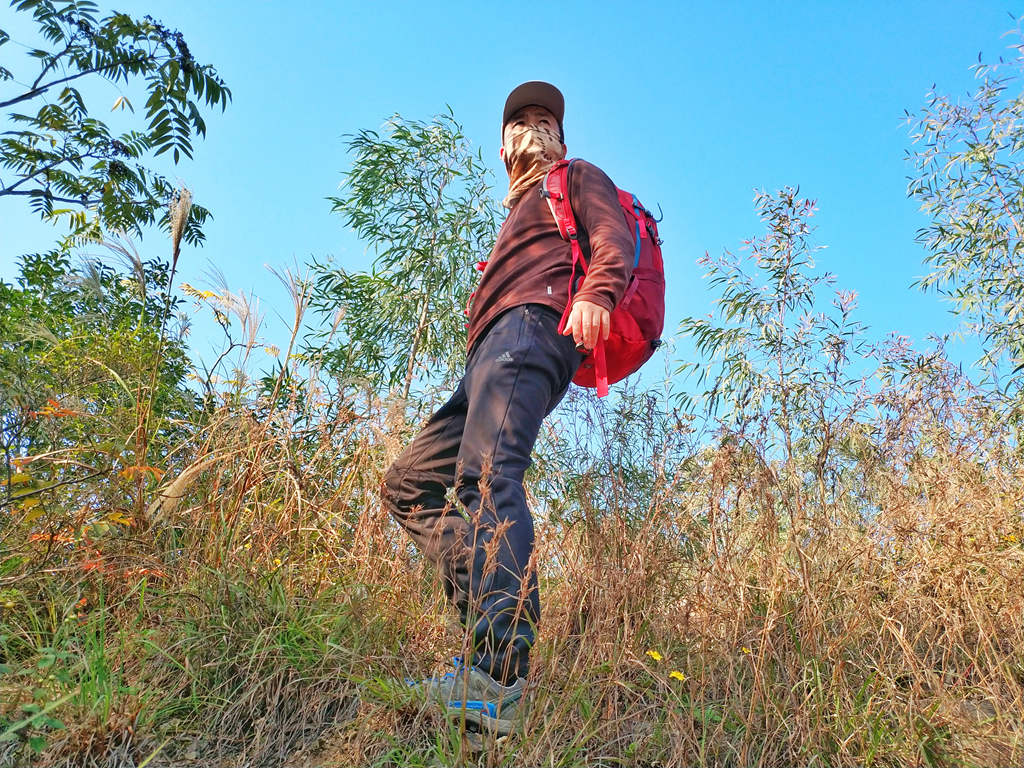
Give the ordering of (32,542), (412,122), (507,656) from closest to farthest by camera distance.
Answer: (507,656)
(32,542)
(412,122)

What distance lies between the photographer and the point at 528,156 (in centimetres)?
267

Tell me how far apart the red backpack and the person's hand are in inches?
4.7

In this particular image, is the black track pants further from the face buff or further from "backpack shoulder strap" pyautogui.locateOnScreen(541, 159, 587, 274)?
the face buff

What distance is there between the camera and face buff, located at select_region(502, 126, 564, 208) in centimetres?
265

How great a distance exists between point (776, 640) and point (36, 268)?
6.71m

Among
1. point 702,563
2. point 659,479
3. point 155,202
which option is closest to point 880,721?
point 702,563

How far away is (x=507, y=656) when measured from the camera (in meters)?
1.80

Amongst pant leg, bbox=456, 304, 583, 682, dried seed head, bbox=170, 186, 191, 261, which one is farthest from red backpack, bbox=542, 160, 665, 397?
dried seed head, bbox=170, 186, 191, 261

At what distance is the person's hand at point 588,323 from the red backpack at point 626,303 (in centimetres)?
12

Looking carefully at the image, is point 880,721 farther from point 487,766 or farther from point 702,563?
point 487,766

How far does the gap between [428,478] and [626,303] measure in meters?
0.84

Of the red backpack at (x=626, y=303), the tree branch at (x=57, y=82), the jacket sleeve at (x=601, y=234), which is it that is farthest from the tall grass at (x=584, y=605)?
the tree branch at (x=57, y=82)

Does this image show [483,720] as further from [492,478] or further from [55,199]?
[55,199]

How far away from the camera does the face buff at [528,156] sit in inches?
104
